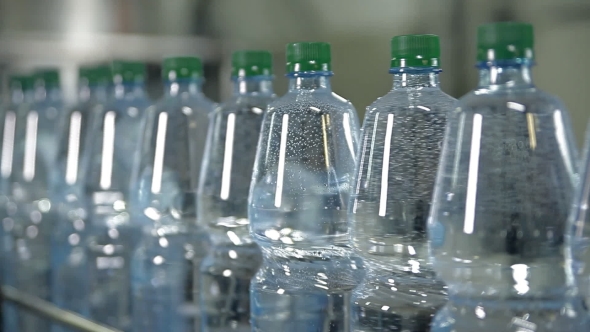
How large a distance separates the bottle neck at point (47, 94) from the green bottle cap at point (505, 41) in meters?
1.24

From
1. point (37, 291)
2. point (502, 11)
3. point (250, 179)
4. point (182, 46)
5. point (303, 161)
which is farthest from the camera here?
point (182, 46)

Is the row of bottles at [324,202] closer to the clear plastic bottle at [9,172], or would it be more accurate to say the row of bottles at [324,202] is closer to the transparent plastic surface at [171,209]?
the transparent plastic surface at [171,209]

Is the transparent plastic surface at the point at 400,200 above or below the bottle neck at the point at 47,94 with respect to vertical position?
below

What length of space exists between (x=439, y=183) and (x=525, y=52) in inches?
5.2

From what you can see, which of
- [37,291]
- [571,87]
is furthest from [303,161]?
[37,291]

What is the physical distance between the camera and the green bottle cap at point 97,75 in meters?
1.49

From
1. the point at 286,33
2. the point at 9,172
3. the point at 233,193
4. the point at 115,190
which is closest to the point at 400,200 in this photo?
the point at 233,193

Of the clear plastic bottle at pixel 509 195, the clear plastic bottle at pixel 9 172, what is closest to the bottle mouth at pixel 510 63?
the clear plastic bottle at pixel 509 195

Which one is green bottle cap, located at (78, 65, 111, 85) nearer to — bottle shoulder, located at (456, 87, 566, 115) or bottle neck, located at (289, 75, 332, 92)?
bottle neck, located at (289, 75, 332, 92)

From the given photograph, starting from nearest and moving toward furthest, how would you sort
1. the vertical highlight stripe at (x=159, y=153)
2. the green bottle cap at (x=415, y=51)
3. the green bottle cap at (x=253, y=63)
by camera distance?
the green bottle cap at (x=415, y=51)
the green bottle cap at (x=253, y=63)
the vertical highlight stripe at (x=159, y=153)

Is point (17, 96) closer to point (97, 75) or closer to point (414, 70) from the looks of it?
point (97, 75)

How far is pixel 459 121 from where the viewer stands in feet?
2.27

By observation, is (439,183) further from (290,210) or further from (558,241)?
(290,210)

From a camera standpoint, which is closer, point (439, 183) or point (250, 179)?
point (439, 183)
